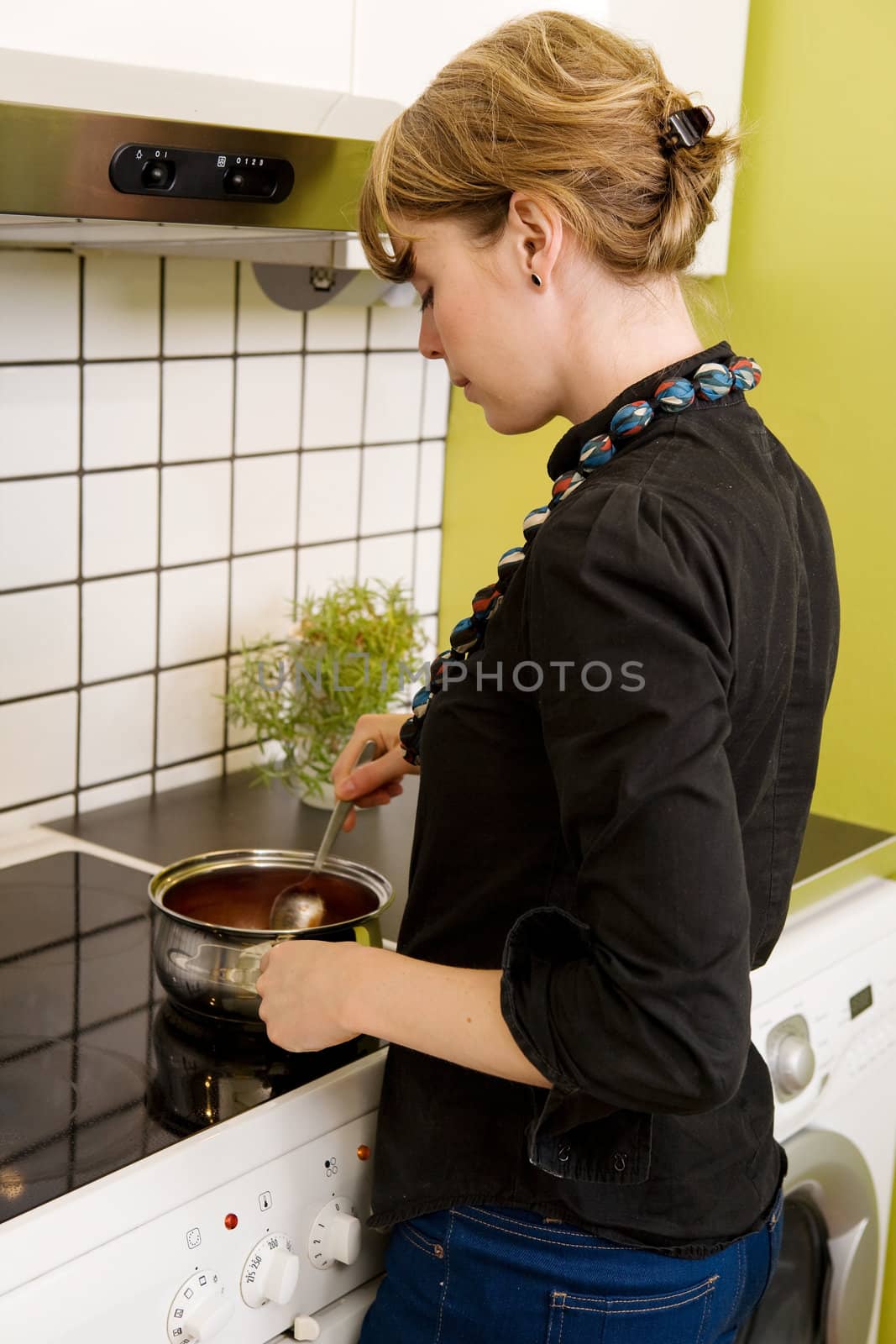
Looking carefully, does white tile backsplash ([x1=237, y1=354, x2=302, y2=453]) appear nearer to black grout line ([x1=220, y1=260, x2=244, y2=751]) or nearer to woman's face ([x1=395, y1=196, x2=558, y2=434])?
black grout line ([x1=220, y1=260, x2=244, y2=751])

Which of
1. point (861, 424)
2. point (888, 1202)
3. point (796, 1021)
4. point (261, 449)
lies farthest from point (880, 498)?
point (888, 1202)

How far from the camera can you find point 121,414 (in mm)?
1488

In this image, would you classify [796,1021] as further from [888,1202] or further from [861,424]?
[861,424]

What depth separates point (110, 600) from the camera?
1.53 meters

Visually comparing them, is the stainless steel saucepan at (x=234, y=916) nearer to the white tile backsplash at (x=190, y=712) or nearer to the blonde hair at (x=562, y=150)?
the white tile backsplash at (x=190, y=712)

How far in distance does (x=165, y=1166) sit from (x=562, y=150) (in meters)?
0.66

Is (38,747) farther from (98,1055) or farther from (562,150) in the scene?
(562,150)

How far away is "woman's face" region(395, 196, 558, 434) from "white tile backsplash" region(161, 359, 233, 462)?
0.72 metres

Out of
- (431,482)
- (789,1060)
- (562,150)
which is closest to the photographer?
(562,150)

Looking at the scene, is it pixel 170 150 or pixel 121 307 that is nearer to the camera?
pixel 170 150

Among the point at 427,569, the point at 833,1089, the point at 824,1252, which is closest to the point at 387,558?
the point at 427,569

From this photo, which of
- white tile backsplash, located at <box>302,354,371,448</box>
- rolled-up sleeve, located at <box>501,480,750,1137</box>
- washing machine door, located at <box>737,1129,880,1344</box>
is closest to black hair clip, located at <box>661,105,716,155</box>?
rolled-up sleeve, located at <box>501,480,750,1137</box>

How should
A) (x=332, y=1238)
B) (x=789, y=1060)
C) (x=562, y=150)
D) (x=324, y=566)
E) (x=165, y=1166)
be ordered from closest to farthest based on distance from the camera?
(x=562, y=150), (x=165, y=1166), (x=332, y=1238), (x=789, y=1060), (x=324, y=566)

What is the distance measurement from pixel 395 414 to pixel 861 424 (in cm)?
59
